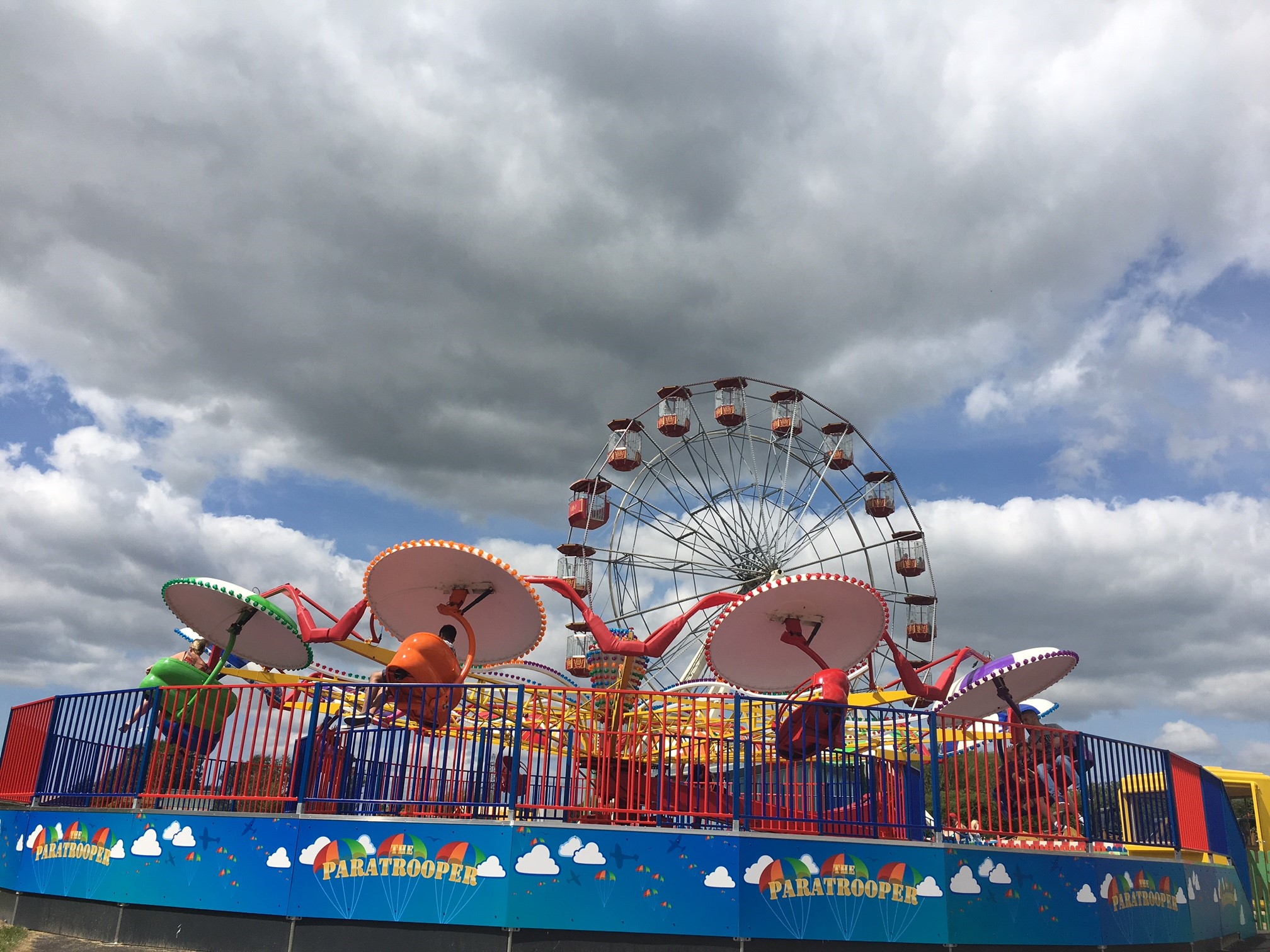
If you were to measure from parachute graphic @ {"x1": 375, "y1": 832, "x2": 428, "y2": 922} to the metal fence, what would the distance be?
30 cm

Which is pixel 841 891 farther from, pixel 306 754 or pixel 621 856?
pixel 306 754

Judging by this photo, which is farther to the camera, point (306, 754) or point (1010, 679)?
point (1010, 679)

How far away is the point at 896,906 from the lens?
314 inches

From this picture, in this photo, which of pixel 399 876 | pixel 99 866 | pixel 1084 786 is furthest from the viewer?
pixel 1084 786

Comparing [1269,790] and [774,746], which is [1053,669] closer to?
[774,746]

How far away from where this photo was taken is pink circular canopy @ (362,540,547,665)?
11.1 metres

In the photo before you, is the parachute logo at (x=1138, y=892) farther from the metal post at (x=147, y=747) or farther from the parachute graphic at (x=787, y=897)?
the metal post at (x=147, y=747)

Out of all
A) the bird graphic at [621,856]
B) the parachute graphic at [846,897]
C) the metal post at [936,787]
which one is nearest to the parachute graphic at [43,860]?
the bird graphic at [621,856]

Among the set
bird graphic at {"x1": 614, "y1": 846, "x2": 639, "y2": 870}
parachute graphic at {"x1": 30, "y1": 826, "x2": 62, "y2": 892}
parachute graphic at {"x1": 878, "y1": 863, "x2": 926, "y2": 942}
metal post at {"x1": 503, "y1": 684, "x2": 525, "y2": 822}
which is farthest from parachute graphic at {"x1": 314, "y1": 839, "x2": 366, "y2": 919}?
parachute graphic at {"x1": 878, "y1": 863, "x2": 926, "y2": 942}

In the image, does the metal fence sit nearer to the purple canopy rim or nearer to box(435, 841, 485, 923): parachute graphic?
box(435, 841, 485, 923): parachute graphic

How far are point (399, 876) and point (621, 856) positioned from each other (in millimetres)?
1785

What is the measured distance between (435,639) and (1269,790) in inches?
770

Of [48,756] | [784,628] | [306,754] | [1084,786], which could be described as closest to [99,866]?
[48,756]

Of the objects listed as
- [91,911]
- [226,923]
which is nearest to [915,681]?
[226,923]
